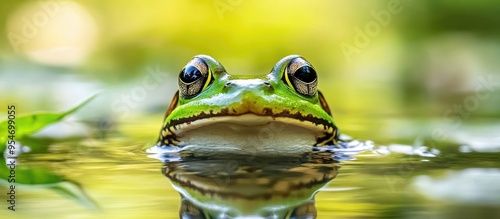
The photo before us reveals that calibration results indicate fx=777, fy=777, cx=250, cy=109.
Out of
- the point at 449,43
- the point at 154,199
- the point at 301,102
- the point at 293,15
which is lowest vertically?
the point at 154,199

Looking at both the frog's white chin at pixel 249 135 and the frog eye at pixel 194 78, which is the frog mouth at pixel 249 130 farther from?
the frog eye at pixel 194 78

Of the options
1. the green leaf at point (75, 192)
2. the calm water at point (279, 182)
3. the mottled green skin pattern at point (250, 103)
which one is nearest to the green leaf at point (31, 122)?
the calm water at point (279, 182)

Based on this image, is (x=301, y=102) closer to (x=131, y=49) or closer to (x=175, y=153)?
(x=175, y=153)

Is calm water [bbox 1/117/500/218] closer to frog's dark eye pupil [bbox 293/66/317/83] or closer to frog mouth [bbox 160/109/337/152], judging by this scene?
frog mouth [bbox 160/109/337/152]

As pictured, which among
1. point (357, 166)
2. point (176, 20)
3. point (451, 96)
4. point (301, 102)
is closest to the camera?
point (357, 166)

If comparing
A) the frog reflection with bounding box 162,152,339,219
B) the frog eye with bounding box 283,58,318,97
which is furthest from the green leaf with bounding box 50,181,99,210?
the frog eye with bounding box 283,58,318,97

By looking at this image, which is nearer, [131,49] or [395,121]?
[395,121]

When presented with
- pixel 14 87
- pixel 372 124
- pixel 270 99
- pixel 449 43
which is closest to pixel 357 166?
pixel 270 99

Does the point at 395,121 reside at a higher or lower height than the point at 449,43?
lower
